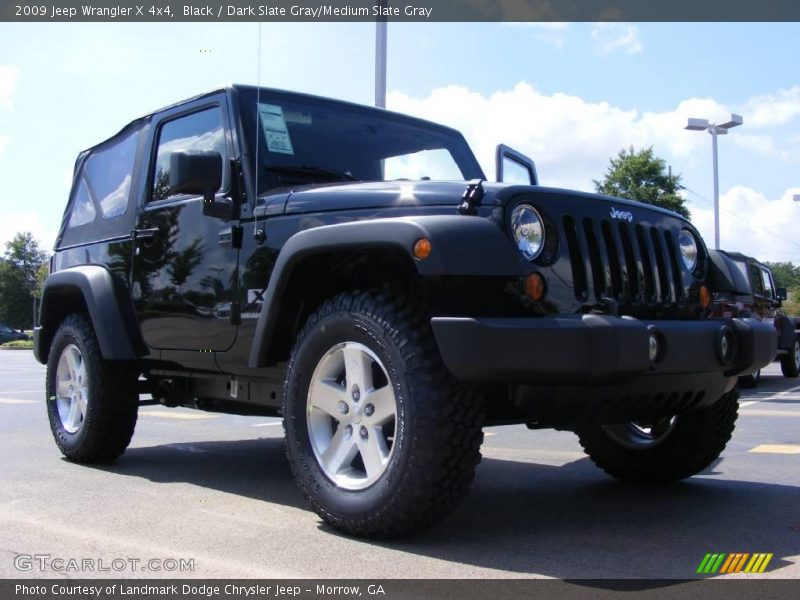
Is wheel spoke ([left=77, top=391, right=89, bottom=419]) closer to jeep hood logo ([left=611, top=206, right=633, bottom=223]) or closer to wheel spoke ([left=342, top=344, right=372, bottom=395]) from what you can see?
wheel spoke ([left=342, top=344, right=372, bottom=395])

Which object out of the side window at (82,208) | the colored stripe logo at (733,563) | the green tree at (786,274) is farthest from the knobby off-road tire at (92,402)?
the green tree at (786,274)

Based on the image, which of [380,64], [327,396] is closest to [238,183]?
[327,396]

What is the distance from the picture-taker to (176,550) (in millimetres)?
3516

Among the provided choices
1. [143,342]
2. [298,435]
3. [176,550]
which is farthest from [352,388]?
[143,342]

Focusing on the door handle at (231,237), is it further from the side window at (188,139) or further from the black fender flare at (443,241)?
the black fender flare at (443,241)

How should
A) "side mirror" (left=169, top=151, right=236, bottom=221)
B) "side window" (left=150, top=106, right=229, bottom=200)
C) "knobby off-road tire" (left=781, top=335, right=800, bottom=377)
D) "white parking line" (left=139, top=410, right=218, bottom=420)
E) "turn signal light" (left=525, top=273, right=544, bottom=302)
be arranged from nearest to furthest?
"turn signal light" (left=525, top=273, right=544, bottom=302), "side mirror" (left=169, top=151, right=236, bottom=221), "side window" (left=150, top=106, right=229, bottom=200), "white parking line" (left=139, top=410, right=218, bottom=420), "knobby off-road tire" (left=781, top=335, right=800, bottom=377)

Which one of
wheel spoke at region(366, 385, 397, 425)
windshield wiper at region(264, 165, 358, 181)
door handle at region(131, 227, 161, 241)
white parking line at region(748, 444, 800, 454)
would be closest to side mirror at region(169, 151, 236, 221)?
windshield wiper at region(264, 165, 358, 181)

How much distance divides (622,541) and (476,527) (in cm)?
62

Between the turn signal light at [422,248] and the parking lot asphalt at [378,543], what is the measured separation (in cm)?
113

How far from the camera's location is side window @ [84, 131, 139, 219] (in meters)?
5.75

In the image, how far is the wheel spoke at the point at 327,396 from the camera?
379 cm

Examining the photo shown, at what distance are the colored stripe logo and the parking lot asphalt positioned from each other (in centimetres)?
5

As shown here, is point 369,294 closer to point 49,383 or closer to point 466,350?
point 466,350

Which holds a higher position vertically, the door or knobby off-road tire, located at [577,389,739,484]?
the door
